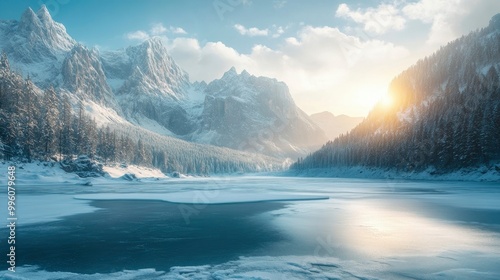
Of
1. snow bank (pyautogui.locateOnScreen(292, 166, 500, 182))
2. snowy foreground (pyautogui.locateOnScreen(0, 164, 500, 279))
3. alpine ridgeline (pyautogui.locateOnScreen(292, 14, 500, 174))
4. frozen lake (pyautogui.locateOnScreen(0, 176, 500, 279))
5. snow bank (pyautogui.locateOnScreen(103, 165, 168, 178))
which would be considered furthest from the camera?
snow bank (pyautogui.locateOnScreen(103, 165, 168, 178))

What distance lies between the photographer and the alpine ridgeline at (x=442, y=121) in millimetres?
89000

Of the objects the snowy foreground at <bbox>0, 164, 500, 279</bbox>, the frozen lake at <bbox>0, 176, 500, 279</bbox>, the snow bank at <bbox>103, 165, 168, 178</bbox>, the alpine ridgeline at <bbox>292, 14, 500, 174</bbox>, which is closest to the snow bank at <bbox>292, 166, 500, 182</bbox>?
the alpine ridgeline at <bbox>292, 14, 500, 174</bbox>

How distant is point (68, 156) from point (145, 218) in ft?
258

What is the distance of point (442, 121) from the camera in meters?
106

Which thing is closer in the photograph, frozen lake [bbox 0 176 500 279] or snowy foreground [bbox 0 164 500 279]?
snowy foreground [bbox 0 164 500 279]

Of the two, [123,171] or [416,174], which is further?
[123,171]

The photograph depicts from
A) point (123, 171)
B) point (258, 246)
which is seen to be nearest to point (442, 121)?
point (258, 246)

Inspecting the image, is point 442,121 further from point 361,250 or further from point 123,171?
point 123,171

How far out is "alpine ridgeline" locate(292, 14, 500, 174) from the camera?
89.0 m

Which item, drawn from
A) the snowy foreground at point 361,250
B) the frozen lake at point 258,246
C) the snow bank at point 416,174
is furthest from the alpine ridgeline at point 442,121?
the frozen lake at point 258,246

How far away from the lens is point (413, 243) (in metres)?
15.1

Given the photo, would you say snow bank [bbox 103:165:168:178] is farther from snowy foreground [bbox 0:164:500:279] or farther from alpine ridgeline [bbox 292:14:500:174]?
alpine ridgeline [bbox 292:14:500:174]

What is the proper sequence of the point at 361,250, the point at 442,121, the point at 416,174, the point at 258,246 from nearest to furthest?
the point at 361,250
the point at 258,246
the point at 416,174
the point at 442,121

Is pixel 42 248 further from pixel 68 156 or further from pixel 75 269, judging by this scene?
pixel 68 156
